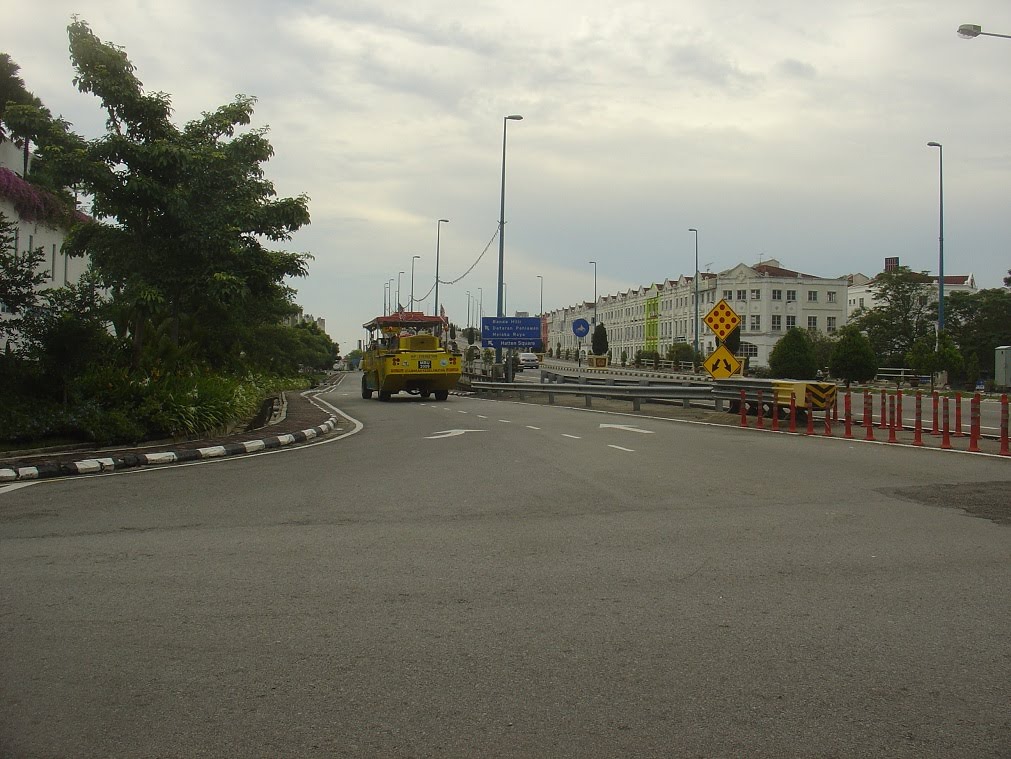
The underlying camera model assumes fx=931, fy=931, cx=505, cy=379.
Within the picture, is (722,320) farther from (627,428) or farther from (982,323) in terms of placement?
(982,323)

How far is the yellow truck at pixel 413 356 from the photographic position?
32.3 metres

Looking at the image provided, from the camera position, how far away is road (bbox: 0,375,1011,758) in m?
3.95

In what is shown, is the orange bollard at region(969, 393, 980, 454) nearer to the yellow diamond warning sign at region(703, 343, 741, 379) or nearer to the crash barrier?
the crash barrier

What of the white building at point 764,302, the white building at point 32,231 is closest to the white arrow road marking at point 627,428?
the white building at point 32,231

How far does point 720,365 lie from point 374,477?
1540 cm

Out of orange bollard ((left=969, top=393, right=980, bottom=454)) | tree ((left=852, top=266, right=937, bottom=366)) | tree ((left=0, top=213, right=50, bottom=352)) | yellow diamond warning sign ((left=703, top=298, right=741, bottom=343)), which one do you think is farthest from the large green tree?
tree ((left=852, top=266, right=937, bottom=366))

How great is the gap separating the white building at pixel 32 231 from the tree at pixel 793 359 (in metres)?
35.3

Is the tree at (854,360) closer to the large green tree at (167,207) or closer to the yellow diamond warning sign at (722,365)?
→ the yellow diamond warning sign at (722,365)

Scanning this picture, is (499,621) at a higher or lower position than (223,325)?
lower

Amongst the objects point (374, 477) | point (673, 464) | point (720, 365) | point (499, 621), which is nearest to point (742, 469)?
point (673, 464)

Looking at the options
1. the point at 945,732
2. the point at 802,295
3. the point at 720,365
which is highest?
the point at 802,295

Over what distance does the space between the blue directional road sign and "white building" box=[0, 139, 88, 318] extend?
19.9m

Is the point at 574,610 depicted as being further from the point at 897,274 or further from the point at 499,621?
the point at 897,274

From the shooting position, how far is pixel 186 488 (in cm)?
1111
